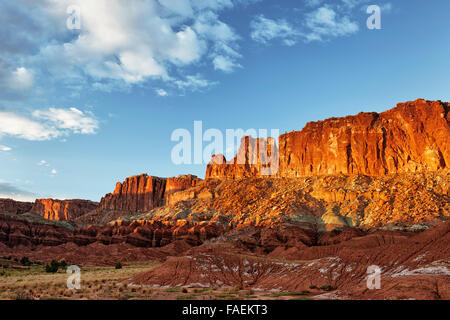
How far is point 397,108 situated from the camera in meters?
133

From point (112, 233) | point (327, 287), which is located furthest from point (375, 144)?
point (112, 233)

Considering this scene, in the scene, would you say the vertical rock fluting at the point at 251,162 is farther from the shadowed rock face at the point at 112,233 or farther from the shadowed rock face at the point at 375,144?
the shadowed rock face at the point at 112,233

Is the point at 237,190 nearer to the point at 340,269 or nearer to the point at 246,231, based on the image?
the point at 246,231

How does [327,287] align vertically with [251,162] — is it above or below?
below

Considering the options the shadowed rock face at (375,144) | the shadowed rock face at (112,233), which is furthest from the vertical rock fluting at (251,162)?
the shadowed rock face at (112,233)

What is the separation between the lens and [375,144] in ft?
424

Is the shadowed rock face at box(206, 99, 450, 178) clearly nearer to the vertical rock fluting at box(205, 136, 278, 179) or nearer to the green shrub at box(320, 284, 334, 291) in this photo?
A: the vertical rock fluting at box(205, 136, 278, 179)

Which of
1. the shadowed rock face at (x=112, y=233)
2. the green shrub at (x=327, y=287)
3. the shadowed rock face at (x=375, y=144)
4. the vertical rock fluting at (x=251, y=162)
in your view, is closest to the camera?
the green shrub at (x=327, y=287)

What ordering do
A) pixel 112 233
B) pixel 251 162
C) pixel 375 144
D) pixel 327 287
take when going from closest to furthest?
pixel 327 287 → pixel 375 144 → pixel 112 233 → pixel 251 162

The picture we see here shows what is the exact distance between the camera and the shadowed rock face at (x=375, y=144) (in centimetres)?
11850

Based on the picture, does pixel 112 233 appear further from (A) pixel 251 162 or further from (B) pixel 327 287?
(B) pixel 327 287

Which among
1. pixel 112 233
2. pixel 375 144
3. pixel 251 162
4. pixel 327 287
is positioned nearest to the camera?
pixel 327 287

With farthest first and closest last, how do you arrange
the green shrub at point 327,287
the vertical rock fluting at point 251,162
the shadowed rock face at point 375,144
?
the vertical rock fluting at point 251,162 < the shadowed rock face at point 375,144 < the green shrub at point 327,287

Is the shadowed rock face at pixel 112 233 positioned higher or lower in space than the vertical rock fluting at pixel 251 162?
lower
